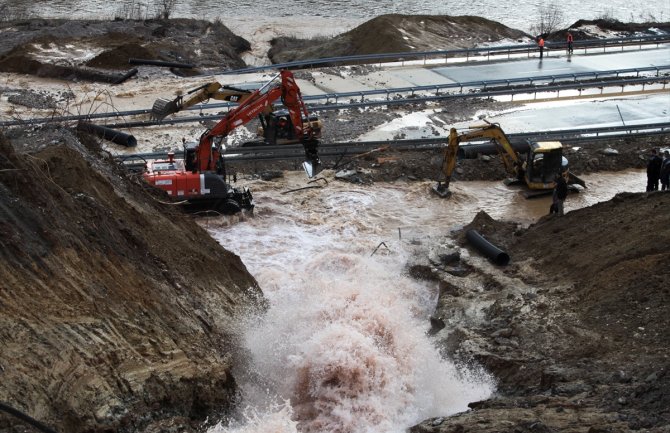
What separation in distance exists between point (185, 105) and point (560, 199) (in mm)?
9810

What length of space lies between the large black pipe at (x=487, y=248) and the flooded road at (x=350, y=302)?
1277 mm

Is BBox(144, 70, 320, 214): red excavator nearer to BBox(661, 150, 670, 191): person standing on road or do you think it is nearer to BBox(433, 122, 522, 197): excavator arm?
BBox(433, 122, 522, 197): excavator arm

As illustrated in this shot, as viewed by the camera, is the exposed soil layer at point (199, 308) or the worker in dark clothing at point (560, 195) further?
the worker in dark clothing at point (560, 195)

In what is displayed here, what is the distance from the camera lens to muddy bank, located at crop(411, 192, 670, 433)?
480 inches

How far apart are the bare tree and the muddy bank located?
29.0 m

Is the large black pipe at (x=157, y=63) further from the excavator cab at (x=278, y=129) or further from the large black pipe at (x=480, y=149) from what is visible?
the large black pipe at (x=480, y=149)

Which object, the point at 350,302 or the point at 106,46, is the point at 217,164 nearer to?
the point at 350,302

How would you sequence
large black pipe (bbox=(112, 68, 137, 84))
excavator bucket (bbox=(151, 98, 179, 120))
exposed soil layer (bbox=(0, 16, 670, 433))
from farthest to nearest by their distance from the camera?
large black pipe (bbox=(112, 68, 137, 84)) < excavator bucket (bbox=(151, 98, 179, 120)) < exposed soil layer (bbox=(0, 16, 670, 433))

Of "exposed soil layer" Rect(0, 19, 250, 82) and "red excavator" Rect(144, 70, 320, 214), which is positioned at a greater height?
"exposed soil layer" Rect(0, 19, 250, 82)

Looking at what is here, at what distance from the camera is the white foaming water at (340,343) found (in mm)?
14031

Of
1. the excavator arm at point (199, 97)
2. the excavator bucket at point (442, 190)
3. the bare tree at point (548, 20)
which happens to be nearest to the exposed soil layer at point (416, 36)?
the bare tree at point (548, 20)

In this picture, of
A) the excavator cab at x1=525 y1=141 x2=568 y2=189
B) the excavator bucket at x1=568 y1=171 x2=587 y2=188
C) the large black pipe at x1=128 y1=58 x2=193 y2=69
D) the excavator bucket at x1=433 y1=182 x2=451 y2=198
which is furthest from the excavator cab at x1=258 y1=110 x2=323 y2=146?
the large black pipe at x1=128 y1=58 x2=193 y2=69

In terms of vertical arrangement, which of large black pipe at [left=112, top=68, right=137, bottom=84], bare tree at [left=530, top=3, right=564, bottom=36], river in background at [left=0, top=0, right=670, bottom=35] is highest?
river in background at [left=0, top=0, right=670, bottom=35]

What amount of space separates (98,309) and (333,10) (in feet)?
148
